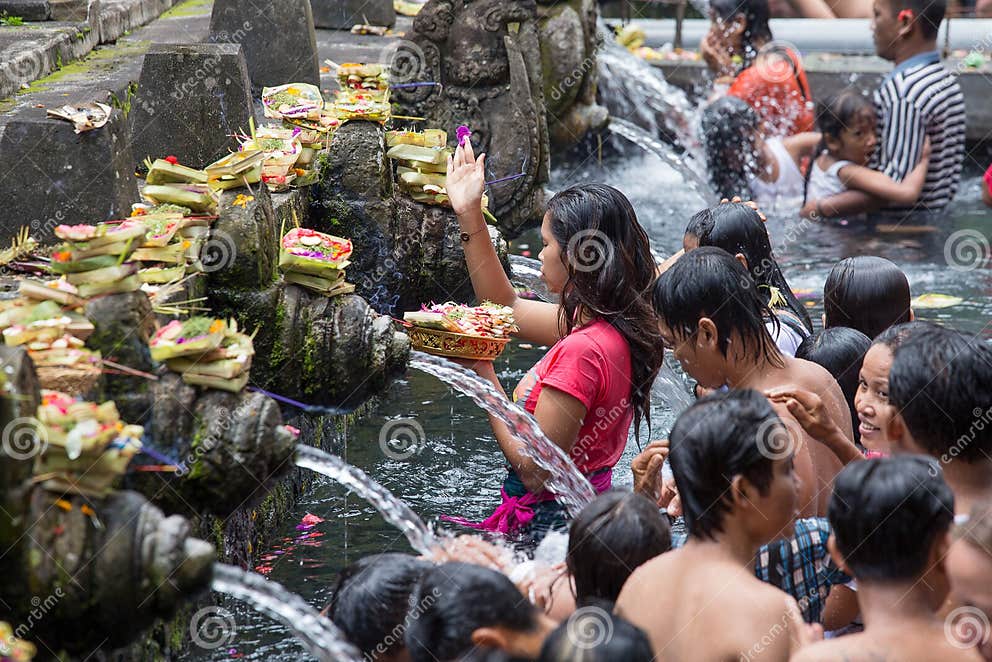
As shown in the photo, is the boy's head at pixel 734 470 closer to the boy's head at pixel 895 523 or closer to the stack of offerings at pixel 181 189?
the boy's head at pixel 895 523

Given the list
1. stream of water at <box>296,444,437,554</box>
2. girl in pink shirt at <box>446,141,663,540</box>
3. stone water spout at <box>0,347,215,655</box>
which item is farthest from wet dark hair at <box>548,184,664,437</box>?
stone water spout at <box>0,347,215,655</box>

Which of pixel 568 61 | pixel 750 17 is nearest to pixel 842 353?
pixel 568 61

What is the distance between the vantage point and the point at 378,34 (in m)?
8.93

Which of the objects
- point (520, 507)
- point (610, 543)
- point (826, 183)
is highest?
point (610, 543)

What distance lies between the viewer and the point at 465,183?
14.7 ft

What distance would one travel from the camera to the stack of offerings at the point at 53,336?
292cm

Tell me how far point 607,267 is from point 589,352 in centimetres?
29

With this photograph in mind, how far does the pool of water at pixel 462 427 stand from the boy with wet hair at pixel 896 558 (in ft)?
6.70

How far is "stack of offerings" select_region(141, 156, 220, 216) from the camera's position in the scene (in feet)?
12.6

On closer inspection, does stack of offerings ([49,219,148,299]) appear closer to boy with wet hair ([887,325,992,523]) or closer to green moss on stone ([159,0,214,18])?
boy with wet hair ([887,325,992,523])

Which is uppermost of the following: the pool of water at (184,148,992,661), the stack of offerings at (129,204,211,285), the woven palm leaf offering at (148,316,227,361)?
the stack of offerings at (129,204,211,285)

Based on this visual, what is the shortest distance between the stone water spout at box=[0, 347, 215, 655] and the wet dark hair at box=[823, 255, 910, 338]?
2772 mm

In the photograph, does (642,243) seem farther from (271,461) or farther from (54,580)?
(54,580)

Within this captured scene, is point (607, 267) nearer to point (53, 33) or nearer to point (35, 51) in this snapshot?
point (35, 51)
